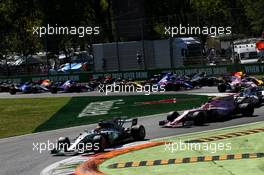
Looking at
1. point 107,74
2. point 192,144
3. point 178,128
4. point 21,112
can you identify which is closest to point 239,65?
point 107,74

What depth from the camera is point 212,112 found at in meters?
21.2

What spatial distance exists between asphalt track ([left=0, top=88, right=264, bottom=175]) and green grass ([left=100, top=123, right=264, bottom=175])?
2093 mm

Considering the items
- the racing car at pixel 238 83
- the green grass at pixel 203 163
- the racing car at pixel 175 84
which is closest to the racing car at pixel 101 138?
the green grass at pixel 203 163

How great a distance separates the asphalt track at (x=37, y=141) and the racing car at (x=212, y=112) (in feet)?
1.29

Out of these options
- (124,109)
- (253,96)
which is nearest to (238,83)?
(124,109)

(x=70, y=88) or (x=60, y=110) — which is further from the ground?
(x=70, y=88)

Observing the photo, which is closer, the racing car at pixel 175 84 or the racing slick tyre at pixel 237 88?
the racing slick tyre at pixel 237 88

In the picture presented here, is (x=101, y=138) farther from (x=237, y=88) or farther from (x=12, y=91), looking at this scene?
(x=12, y=91)

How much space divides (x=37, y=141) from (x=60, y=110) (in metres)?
10.6

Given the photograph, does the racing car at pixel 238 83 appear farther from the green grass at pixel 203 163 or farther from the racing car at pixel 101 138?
the green grass at pixel 203 163

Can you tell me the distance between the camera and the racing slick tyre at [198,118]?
20.6 metres

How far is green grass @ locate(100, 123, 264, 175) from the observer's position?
38.3 feet

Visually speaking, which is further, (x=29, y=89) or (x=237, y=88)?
(x=29, y=89)

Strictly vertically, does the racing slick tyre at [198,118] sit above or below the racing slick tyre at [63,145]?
above
